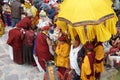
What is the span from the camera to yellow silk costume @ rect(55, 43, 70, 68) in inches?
275

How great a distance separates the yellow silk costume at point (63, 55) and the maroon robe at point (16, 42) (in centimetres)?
168

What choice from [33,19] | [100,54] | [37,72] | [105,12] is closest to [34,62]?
[37,72]

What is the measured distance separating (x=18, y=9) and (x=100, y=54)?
16.6 ft

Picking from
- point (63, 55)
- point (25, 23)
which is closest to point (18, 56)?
point (25, 23)

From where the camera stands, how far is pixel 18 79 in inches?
320

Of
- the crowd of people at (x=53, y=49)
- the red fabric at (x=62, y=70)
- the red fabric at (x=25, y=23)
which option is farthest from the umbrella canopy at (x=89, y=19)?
the red fabric at (x=25, y=23)

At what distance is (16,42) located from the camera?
8.48 m

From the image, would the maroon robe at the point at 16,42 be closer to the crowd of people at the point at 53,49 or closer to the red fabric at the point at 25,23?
the crowd of people at the point at 53,49

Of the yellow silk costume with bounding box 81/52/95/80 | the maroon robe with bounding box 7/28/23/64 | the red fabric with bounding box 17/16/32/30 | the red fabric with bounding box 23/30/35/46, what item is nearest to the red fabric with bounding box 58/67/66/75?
the yellow silk costume with bounding box 81/52/95/80

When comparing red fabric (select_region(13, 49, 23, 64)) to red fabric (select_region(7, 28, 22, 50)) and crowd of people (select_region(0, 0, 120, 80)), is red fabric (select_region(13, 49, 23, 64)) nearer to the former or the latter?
crowd of people (select_region(0, 0, 120, 80))

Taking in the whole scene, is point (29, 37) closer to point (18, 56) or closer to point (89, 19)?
point (18, 56)

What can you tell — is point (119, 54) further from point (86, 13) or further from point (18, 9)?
point (18, 9)

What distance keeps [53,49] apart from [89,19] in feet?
7.62

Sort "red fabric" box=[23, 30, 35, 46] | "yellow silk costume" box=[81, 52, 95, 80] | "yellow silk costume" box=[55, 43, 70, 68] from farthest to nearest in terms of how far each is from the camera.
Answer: "red fabric" box=[23, 30, 35, 46], "yellow silk costume" box=[55, 43, 70, 68], "yellow silk costume" box=[81, 52, 95, 80]
